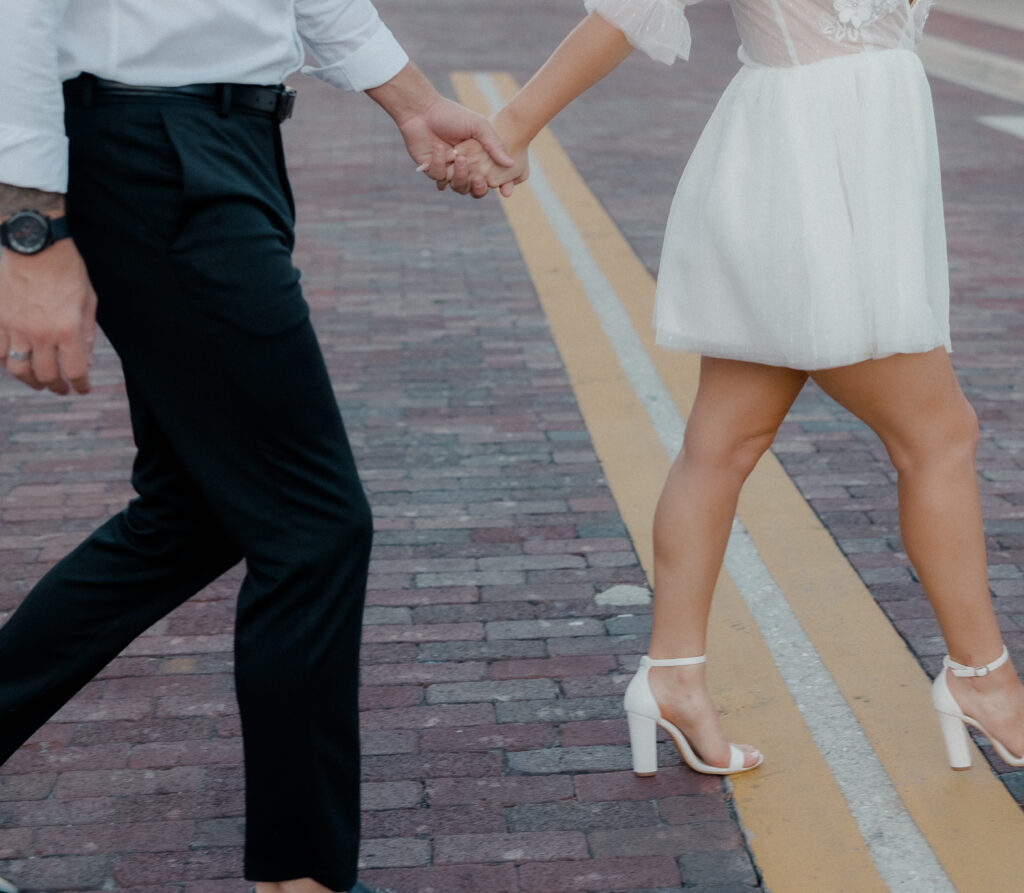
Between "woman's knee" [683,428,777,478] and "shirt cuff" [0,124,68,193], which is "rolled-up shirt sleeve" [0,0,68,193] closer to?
"shirt cuff" [0,124,68,193]

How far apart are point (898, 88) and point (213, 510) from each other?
4.03 feet

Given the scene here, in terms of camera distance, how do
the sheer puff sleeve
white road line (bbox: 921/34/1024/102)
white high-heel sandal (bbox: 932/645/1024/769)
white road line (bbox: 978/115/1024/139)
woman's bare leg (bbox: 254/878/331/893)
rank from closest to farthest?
1. woman's bare leg (bbox: 254/878/331/893)
2. the sheer puff sleeve
3. white high-heel sandal (bbox: 932/645/1024/769)
4. white road line (bbox: 978/115/1024/139)
5. white road line (bbox: 921/34/1024/102)

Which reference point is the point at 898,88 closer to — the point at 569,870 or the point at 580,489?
the point at 569,870

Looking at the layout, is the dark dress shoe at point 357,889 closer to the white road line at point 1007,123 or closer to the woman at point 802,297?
the woman at point 802,297

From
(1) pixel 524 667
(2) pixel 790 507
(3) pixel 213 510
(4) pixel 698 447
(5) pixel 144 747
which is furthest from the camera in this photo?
(2) pixel 790 507

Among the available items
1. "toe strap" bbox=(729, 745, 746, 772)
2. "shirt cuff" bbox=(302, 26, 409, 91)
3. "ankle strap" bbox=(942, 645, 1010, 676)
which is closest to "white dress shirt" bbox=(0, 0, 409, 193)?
"shirt cuff" bbox=(302, 26, 409, 91)

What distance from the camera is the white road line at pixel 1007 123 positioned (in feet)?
33.9

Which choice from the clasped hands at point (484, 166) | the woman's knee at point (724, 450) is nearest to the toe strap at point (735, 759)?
the woman's knee at point (724, 450)

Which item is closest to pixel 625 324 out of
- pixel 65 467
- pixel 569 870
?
pixel 65 467

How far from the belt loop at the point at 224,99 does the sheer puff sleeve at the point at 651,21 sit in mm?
747

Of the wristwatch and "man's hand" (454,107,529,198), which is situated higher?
the wristwatch

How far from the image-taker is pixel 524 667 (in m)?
3.13

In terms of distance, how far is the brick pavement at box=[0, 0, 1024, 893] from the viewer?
8.20 feet

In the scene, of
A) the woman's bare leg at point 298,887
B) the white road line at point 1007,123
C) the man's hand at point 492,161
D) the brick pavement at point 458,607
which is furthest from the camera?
the white road line at point 1007,123
